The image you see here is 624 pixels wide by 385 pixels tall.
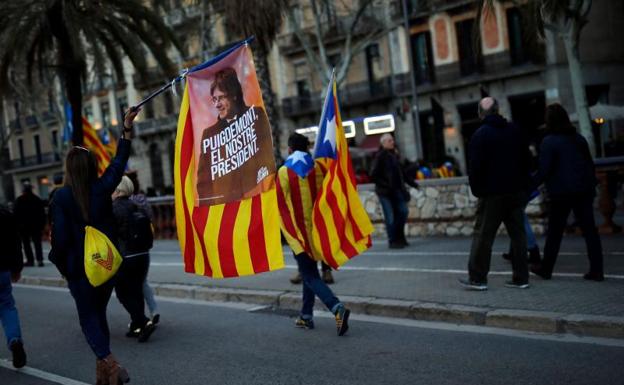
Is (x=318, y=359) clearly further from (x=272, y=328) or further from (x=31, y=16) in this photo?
(x=31, y=16)

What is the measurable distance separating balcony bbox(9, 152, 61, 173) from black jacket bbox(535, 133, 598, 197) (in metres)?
52.6

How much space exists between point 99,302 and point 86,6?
31.6 feet

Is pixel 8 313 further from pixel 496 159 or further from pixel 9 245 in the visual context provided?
pixel 496 159

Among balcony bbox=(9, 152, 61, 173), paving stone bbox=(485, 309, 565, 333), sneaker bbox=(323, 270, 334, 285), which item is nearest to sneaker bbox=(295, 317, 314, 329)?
paving stone bbox=(485, 309, 565, 333)

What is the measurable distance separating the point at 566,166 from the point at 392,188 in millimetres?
4737

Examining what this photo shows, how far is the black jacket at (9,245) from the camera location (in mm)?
6371

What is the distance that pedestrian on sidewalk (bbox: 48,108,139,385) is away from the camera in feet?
16.3

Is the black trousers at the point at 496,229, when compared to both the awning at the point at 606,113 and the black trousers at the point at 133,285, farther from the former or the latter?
the awning at the point at 606,113

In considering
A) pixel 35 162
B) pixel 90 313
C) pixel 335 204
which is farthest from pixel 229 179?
pixel 35 162

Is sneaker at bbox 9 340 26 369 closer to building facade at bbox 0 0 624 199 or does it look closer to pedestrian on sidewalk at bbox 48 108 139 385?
pedestrian on sidewalk at bbox 48 108 139 385

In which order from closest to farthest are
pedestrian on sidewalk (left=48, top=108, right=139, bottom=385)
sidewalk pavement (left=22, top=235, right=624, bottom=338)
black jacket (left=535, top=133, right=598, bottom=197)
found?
1. pedestrian on sidewalk (left=48, top=108, right=139, bottom=385)
2. sidewalk pavement (left=22, top=235, right=624, bottom=338)
3. black jacket (left=535, top=133, right=598, bottom=197)

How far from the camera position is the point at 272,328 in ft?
23.7

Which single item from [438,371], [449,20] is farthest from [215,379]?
[449,20]

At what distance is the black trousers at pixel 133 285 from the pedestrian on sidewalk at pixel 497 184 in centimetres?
346
